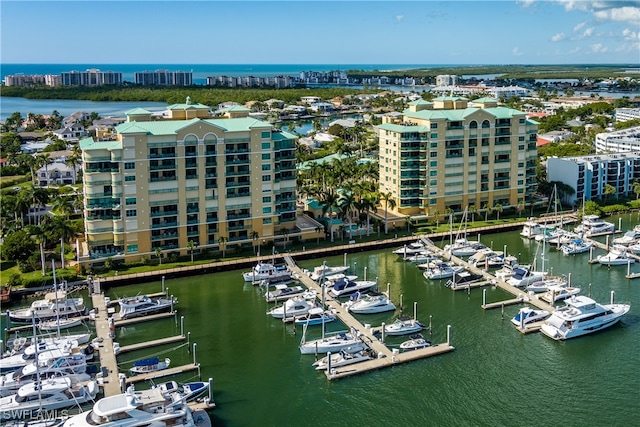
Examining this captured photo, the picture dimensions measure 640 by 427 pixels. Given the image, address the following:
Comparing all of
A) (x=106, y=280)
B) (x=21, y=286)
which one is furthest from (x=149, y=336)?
(x=21, y=286)

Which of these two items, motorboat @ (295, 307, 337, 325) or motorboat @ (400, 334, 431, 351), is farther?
motorboat @ (295, 307, 337, 325)

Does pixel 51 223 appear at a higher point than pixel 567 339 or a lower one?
higher

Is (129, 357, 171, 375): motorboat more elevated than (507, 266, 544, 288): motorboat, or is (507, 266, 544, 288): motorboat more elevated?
(507, 266, 544, 288): motorboat

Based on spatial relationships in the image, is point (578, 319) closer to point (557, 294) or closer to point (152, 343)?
point (557, 294)

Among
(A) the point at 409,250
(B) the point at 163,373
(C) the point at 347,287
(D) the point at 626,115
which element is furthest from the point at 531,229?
(D) the point at 626,115

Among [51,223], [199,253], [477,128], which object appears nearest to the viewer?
[51,223]

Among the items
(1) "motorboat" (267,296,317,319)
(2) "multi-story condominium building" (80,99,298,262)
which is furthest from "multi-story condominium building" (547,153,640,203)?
(1) "motorboat" (267,296,317,319)

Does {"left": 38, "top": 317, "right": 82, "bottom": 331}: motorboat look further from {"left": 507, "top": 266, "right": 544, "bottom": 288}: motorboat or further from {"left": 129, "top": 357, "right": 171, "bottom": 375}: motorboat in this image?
{"left": 507, "top": 266, "right": 544, "bottom": 288}: motorboat

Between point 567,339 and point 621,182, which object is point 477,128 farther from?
point 567,339
